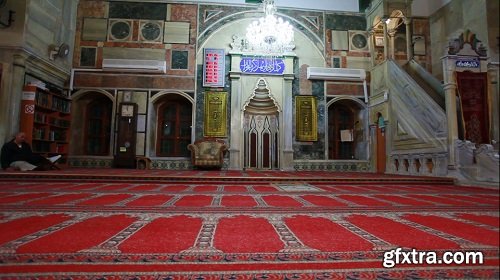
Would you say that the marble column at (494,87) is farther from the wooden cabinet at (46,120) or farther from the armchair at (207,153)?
the wooden cabinet at (46,120)

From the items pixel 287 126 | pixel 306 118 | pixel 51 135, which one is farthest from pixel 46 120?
pixel 306 118

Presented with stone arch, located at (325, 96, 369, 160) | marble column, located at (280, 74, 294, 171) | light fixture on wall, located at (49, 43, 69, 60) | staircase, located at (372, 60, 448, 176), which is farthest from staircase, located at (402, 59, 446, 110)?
light fixture on wall, located at (49, 43, 69, 60)

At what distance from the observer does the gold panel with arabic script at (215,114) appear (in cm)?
805

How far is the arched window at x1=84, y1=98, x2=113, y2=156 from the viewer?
324 inches

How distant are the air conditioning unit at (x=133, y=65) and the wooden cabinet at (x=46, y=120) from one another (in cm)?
138

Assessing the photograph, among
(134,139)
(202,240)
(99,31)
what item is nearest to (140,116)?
(134,139)

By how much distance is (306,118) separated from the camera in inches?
327

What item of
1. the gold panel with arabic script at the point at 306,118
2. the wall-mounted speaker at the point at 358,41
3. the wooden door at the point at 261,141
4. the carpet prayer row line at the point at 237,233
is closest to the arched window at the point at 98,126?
the wooden door at the point at 261,141

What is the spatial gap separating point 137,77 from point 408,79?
672 cm

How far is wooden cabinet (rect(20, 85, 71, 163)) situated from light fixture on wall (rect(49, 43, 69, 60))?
851 millimetres

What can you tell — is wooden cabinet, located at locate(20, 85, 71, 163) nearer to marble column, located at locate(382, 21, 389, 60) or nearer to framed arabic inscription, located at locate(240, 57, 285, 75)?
framed arabic inscription, located at locate(240, 57, 285, 75)

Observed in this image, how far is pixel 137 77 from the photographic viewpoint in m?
8.10

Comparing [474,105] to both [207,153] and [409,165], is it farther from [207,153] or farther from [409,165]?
[207,153]

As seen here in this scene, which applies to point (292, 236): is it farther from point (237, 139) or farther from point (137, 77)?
point (137, 77)
